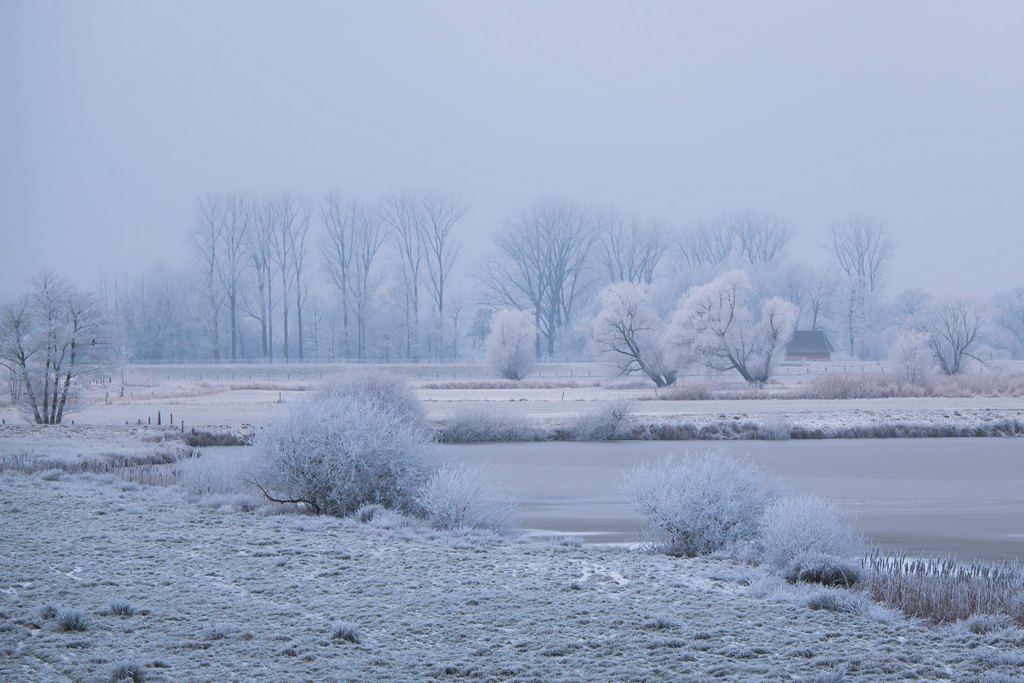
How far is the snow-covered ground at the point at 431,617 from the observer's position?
816 centimetres

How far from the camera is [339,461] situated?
57.9 ft

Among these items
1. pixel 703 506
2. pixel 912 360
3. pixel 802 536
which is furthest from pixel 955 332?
pixel 802 536

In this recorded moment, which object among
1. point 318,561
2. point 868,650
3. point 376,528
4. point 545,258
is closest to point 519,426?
point 376,528

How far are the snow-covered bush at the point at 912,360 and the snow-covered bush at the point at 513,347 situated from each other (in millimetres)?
22065

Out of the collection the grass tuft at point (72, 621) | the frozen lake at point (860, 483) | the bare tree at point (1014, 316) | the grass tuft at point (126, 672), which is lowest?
the frozen lake at point (860, 483)

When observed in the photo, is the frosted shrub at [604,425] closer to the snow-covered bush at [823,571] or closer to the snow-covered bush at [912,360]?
the snow-covered bush at [912,360]

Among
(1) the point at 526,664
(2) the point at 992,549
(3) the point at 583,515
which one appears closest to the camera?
(1) the point at 526,664

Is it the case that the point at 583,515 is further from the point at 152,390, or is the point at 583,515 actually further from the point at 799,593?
the point at 152,390

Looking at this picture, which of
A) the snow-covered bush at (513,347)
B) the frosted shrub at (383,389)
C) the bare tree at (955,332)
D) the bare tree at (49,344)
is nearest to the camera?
the frosted shrub at (383,389)

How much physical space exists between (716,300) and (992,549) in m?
44.2

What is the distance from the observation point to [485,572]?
11836 millimetres

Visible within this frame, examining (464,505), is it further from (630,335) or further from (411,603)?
(630,335)

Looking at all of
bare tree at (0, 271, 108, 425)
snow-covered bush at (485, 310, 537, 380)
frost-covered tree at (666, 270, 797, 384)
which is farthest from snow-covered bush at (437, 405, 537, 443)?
snow-covered bush at (485, 310, 537, 380)

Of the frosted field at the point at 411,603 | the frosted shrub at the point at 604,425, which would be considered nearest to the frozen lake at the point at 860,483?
the frosted field at the point at 411,603
